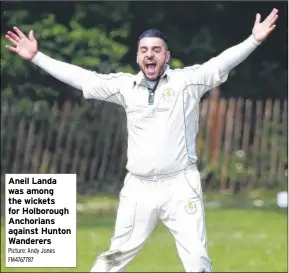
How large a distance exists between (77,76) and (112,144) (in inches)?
519

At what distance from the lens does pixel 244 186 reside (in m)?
22.9

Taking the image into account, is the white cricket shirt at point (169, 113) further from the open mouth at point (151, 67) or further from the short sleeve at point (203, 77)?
the open mouth at point (151, 67)

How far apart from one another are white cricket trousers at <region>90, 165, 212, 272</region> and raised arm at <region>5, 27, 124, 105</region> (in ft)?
2.08

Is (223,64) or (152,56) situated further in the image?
(223,64)

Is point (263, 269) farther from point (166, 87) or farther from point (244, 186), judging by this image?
point (244, 186)

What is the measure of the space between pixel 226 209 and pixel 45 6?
18.6 feet

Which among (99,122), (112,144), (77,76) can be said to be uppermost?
(77,76)

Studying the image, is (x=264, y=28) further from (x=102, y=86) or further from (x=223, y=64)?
(x=102, y=86)

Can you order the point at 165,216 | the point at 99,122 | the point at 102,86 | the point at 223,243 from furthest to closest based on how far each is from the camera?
the point at 99,122 < the point at 223,243 < the point at 102,86 < the point at 165,216

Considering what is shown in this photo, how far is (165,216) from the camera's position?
9.70 m

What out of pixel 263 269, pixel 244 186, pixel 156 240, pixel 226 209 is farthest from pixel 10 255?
pixel 244 186

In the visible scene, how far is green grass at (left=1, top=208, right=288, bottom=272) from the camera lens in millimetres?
14492
